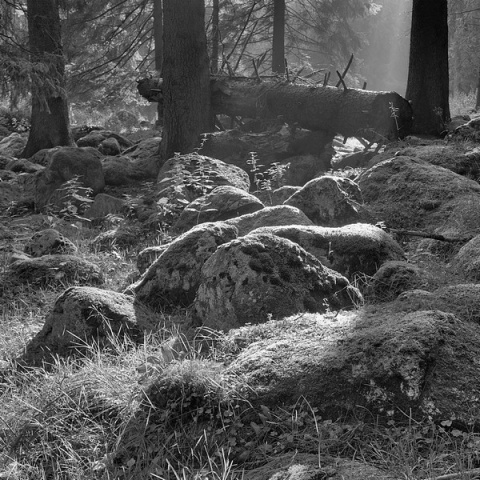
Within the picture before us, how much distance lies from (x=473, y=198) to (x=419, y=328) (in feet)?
12.1

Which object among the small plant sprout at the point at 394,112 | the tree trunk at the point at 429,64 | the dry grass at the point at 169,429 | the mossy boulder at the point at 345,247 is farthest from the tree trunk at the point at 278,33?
the dry grass at the point at 169,429

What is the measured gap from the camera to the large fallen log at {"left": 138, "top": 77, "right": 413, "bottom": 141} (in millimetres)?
9938

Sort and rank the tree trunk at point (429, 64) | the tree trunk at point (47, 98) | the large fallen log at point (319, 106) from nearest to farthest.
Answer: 1. the large fallen log at point (319, 106)
2. the tree trunk at point (429, 64)
3. the tree trunk at point (47, 98)

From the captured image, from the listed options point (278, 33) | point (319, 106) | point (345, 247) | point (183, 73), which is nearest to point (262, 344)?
point (345, 247)

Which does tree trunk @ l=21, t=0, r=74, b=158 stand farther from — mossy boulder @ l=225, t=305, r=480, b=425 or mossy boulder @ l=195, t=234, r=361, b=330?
mossy boulder @ l=225, t=305, r=480, b=425

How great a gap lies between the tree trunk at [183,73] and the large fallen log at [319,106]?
2.55ft

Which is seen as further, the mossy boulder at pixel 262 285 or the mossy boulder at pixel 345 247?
the mossy boulder at pixel 345 247

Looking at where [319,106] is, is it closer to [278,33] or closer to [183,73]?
[183,73]

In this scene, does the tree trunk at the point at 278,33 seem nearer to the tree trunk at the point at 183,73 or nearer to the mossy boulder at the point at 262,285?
the tree trunk at the point at 183,73

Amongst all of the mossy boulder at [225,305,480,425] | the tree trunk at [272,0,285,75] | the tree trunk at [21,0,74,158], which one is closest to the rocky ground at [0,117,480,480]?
the mossy boulder at [225,305,480,425]

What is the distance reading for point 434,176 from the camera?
694 cm

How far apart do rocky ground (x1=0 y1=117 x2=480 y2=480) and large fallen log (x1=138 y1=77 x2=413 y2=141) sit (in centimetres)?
281

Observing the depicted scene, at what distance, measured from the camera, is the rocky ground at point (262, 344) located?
9.08ft

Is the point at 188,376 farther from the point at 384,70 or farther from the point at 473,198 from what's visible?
the point at 384,70
